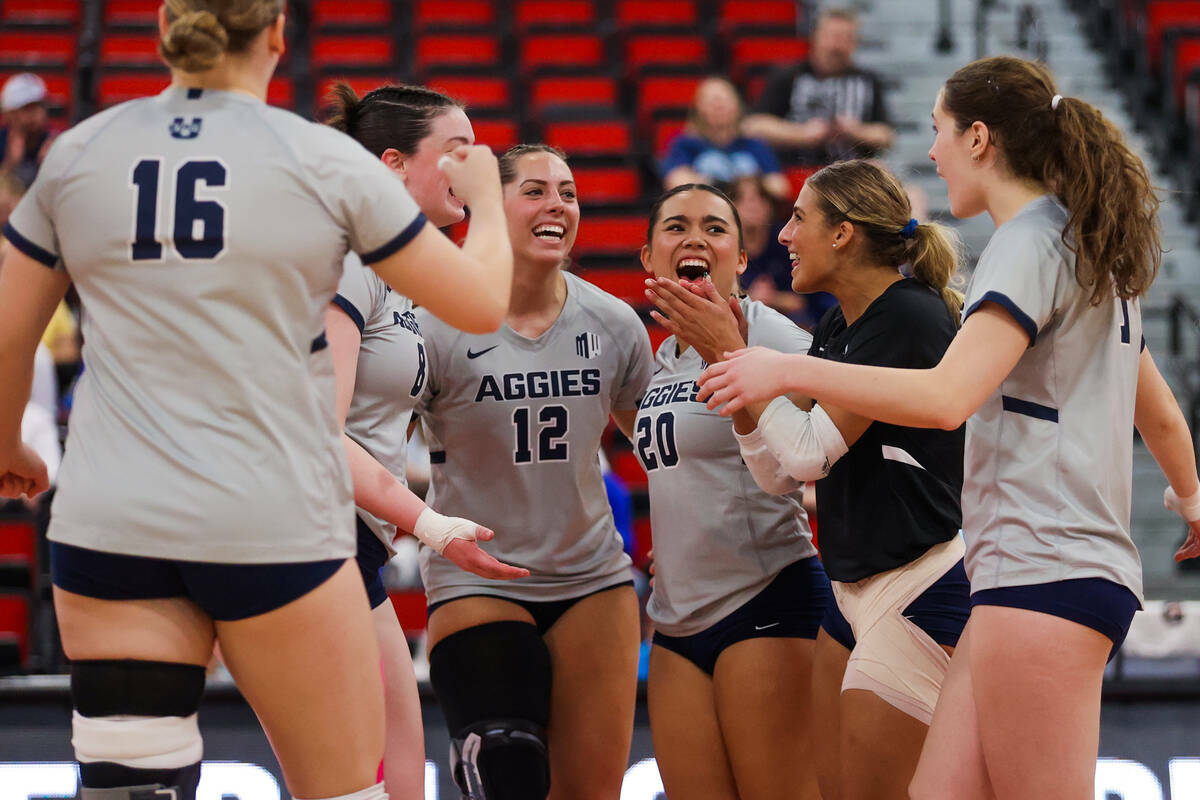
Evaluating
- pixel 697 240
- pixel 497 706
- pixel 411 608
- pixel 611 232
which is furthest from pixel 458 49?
pixel 497 706

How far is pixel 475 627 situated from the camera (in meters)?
3.37

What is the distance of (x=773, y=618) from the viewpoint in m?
3.39

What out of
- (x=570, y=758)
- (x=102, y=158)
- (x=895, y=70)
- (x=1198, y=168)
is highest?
(x=895, y=70)

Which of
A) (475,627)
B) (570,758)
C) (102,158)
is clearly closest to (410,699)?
(475,627)

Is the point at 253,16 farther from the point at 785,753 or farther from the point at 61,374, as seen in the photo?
the point at 61,374

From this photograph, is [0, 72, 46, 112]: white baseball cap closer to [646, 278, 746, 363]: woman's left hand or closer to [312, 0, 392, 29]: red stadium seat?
[312, 0, 392, 29]: red stadium seat

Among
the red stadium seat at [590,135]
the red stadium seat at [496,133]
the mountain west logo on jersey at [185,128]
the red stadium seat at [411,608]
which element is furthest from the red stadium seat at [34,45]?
the mountain west logo on jersey at [185,128]

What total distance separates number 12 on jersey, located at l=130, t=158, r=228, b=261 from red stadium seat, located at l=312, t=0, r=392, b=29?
28.7ft

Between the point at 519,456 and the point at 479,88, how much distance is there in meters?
6.65

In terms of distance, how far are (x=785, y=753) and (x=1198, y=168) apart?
6.95 m

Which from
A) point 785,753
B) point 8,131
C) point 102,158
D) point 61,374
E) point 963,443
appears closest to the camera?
point 102,158

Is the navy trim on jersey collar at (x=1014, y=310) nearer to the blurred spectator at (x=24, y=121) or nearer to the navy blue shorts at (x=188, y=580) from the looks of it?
the navy blue shorts at (x=188, y=580)

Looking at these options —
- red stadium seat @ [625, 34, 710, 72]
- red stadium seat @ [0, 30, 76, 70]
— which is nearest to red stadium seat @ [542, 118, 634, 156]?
red stadium seat @ [625, 34, 710, 72]

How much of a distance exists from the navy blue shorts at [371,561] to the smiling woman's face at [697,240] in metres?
1.03
